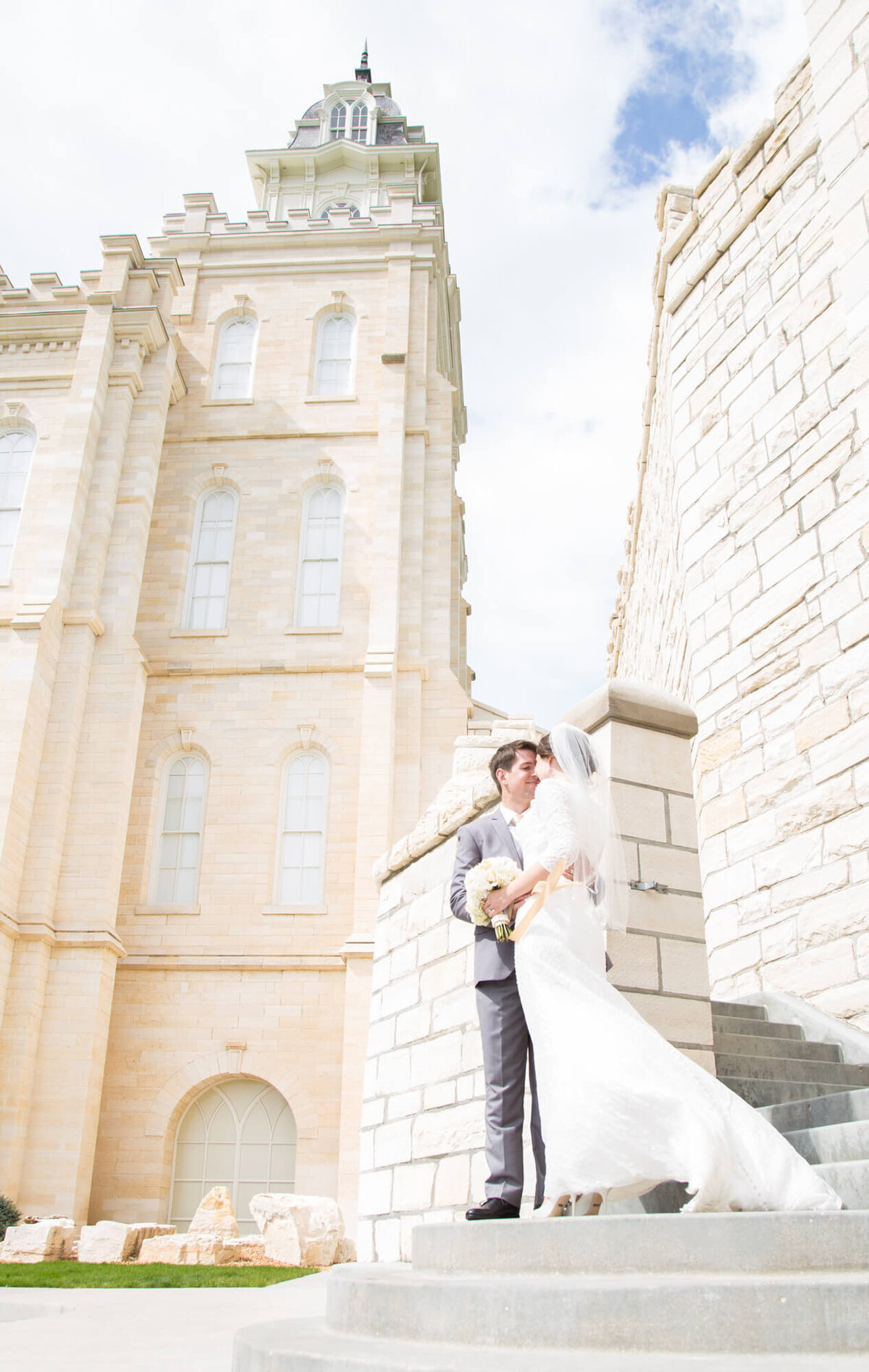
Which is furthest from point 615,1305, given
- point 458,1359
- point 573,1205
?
point 573,1205

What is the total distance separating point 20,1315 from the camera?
551 cm

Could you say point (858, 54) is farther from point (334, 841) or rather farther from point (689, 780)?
point (334, 841)

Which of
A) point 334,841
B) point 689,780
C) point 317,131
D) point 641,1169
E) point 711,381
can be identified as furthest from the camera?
point 317,131

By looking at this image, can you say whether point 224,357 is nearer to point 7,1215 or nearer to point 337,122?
point 337,122

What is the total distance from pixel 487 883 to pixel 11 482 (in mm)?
20078

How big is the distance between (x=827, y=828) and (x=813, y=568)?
6.11ft

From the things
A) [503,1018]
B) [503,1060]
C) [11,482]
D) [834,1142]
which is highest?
[11,482]

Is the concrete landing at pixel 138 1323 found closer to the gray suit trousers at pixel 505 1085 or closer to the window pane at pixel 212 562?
the gray suit trousers at pixel 505 1085

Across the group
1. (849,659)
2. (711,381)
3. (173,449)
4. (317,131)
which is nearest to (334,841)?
(173,449)

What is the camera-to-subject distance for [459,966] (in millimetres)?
5980

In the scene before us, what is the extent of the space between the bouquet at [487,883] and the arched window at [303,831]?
14822 mm

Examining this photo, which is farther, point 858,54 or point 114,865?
point 114,865

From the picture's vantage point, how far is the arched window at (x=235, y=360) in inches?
915

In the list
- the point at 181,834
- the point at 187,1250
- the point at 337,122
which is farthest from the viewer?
the point at 337,122
